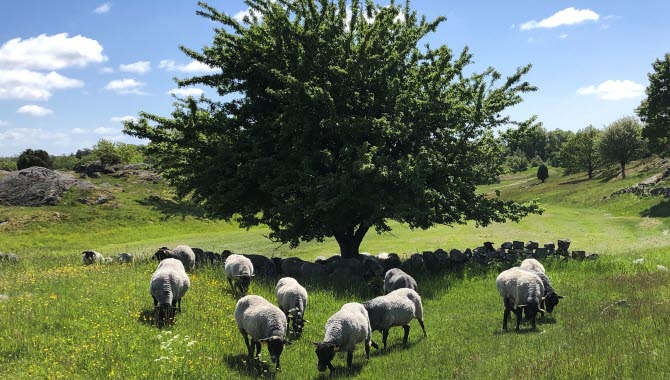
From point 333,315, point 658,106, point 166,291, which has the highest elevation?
point 658,106

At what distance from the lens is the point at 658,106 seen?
5703cm

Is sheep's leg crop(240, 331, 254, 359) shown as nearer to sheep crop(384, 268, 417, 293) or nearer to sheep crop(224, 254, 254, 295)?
sheep crop(224, 254, 254, 295)

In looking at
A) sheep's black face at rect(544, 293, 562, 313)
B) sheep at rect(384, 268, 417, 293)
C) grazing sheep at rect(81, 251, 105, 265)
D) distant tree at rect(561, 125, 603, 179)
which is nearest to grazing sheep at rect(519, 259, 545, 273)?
sheep's black face at rect(544, 293, 562, 313)

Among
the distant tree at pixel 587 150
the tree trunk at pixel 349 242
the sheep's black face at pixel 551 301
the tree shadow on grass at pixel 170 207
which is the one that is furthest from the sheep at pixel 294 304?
the distant tree at pixel 587 150

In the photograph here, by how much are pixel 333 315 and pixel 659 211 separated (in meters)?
50.3

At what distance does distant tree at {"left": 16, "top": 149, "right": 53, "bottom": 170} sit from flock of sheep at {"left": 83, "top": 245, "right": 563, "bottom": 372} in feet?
256

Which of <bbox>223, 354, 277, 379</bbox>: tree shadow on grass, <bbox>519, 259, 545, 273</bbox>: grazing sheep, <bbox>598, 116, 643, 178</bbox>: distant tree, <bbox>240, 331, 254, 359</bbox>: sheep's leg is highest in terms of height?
<bbox>598, 116, 643, 178</bbox>: distant tree

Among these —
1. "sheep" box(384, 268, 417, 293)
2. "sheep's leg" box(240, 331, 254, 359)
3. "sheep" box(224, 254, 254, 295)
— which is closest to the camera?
"sheep's leg" box(240, 331, 254, 359)

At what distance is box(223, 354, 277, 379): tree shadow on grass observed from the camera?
11641 mm

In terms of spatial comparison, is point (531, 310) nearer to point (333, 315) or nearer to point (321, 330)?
point (333, 315)

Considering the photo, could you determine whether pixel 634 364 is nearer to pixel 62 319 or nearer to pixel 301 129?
pixel 62 319

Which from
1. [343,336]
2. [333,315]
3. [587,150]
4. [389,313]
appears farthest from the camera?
[587,150]

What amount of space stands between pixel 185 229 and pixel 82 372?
4840 centimetres

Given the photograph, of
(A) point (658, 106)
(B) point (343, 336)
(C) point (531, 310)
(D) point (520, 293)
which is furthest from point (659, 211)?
(B) point (343, 336)
